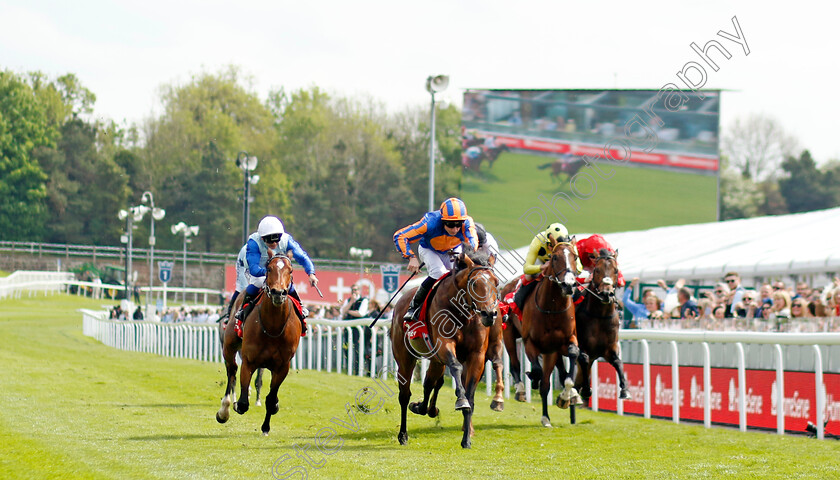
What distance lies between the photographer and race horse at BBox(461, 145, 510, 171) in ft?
114

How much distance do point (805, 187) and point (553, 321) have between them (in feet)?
204

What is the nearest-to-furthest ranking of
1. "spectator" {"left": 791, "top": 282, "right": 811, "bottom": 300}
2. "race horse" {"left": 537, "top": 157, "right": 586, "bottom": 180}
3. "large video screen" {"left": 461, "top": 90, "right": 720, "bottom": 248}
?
"spectator" {"left": 791, "top": 282, "right": 811, "bottom": 300}, "large video screen" {"left": 461, "top": 90, "right": 720, "bottom": 248}, "race horse" {"left": 537, "top": 157, "right": 586, "bottom": 180}

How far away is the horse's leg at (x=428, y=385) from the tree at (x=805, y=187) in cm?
6293

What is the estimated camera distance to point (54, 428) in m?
9.83

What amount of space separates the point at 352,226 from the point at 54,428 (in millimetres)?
60427

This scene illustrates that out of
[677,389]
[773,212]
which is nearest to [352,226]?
[773,212]

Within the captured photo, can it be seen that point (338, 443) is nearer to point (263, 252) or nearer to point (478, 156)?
point (263, 252)

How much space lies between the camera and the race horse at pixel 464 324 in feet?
28.7

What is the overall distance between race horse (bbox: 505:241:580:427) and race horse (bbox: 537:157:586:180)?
24.1m

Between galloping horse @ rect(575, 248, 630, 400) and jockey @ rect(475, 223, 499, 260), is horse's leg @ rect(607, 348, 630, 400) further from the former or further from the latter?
jockey @ rect(475, 223, 499, 260)

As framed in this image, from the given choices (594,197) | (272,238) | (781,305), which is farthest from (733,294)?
(594,197)

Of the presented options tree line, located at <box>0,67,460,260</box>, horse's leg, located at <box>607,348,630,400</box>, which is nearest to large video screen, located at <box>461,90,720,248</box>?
horse's leg, located at <box>607,348,630,400</box>

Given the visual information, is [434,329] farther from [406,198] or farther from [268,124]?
[268,124]

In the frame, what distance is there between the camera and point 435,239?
995cm
